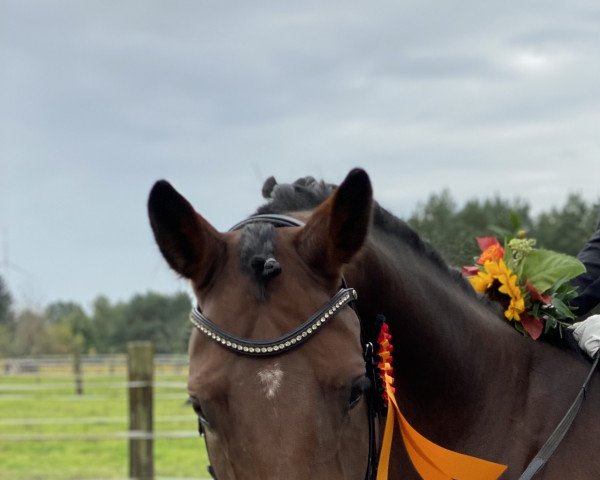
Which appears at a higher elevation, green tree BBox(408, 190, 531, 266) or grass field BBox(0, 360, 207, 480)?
green tree BBox(408, 190, 531, 266)

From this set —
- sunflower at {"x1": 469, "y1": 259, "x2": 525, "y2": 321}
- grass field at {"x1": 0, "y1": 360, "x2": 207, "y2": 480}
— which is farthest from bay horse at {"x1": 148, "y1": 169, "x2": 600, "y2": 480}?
grass field at {"x1": 0, "y1": 360, "x2": 207, "y2": 480}

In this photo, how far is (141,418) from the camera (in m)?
9.99

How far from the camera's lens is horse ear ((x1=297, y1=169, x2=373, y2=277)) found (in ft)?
6.92

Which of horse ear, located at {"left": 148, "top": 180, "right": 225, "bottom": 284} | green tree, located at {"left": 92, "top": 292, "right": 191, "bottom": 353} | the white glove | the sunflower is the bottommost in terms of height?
green tree, located at {"left": 92, "top": 292, "right": 191, "bottom": 353}

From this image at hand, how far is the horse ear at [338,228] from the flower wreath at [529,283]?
3.44ft

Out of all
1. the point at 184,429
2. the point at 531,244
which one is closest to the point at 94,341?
the point at 184,429

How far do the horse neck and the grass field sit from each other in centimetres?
779

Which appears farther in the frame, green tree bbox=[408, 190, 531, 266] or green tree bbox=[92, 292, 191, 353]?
green tree bbox=[92, 292, 191, 353]

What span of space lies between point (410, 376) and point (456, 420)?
0.23 metres

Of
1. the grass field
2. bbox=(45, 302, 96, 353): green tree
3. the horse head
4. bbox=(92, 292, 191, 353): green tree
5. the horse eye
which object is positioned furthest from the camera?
bbox=(92, 292, 191, 353): green tree

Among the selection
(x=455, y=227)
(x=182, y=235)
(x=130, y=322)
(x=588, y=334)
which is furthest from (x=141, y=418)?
(x=130, y=322)

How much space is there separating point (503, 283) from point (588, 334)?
35 cm

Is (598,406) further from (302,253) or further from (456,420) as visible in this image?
(302,253)

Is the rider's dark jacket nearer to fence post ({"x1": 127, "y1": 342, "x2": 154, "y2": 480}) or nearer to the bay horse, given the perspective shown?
the bay horse
